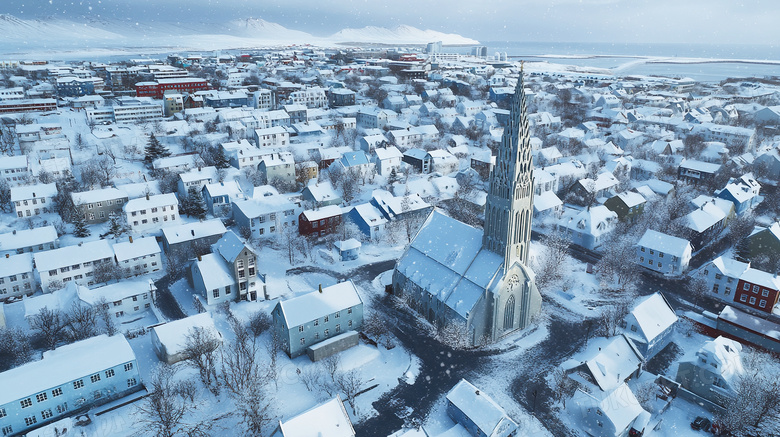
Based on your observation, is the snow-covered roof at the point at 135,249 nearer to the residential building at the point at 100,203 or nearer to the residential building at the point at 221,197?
the residential building at the point at 221,197

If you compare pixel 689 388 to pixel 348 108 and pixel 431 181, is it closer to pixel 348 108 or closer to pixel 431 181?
pixel 431 181

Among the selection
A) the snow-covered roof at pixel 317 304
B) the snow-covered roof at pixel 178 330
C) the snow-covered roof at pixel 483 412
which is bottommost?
the snow-covered roof at pixel 483 412

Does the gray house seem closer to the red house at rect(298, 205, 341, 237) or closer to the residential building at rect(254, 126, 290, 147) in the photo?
the red house at rect(298, 205, 341, 237)

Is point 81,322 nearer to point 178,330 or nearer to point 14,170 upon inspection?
point 178,330

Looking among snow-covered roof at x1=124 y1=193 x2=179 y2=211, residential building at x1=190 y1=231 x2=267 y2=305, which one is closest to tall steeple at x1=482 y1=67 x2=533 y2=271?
residential building at x1=190 y1=231 x2=267 y2=305

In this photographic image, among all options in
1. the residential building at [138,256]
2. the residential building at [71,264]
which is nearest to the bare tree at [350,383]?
the residential building at [138,256]
